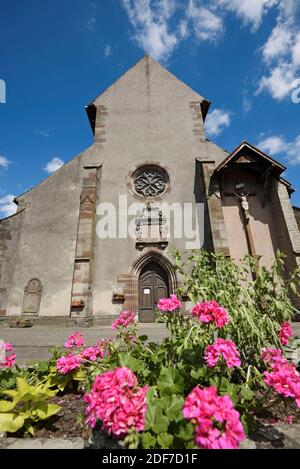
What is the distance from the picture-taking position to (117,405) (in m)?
1.20

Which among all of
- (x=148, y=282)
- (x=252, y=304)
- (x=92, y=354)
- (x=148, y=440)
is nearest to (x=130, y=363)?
(x=92, y=354)

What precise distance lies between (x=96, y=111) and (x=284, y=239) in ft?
39.0

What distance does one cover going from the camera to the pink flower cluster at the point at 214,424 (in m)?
1.04

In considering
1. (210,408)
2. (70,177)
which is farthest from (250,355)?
(70,177)

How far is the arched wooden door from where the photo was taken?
1030cm

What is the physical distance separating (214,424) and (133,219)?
1022 cm

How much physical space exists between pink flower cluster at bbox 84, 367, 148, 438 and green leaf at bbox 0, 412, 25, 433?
0.65m

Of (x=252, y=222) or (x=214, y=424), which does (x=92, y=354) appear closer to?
(x=214, y=424)

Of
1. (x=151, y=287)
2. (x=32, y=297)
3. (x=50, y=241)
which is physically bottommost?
(x=32, y=297)

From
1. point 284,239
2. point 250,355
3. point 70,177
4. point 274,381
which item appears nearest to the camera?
point 274,381

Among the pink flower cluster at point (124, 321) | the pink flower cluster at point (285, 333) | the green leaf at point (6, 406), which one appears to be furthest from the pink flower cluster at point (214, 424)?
the pink flower cluster at point (124, 321)

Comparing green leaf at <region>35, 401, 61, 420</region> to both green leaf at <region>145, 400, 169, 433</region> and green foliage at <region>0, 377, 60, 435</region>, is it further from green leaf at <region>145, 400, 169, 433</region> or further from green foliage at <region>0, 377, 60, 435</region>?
green leaf at <region>145, 400, 169, 433</region>
